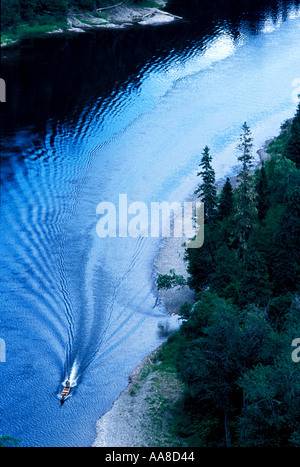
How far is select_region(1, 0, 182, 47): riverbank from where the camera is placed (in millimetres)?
133250

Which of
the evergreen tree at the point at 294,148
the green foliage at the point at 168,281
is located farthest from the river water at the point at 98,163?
the evergreen tree at the point at 294,148

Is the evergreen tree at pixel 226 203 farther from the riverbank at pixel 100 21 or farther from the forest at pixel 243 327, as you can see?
the riverbank at pixel 100 21

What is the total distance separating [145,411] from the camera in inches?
1848

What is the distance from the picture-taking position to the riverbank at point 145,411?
145 ft

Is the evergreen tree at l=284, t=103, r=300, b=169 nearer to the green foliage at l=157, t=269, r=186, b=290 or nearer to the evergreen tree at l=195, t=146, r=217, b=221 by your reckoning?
the evergreen tree at l=195, t=146, r=217, b=221

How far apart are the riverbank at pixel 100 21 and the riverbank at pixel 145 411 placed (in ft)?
312

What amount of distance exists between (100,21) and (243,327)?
116 metres

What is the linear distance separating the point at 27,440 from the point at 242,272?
21527 mm

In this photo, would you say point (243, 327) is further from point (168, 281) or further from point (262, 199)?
point (262, 199)

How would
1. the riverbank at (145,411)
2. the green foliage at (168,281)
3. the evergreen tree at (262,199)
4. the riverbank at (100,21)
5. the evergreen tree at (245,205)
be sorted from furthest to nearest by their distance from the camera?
1. the riverbank at (100,21)
2. the evergreen tree at (262,199)
3. the green foliage at (168,281)
4. the evergreen tree at (245,205)
5. the riverbank at (145,411)

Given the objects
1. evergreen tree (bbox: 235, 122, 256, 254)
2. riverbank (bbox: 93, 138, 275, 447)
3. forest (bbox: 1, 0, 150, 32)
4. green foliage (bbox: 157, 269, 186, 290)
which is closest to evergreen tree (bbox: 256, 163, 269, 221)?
evergreen tree (bbox: 235, 122, 256, 254)

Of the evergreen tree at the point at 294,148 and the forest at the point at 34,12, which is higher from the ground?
the forest at the point at 34,12

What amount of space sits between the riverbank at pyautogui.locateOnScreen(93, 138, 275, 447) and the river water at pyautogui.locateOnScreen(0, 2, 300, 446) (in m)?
1.04
